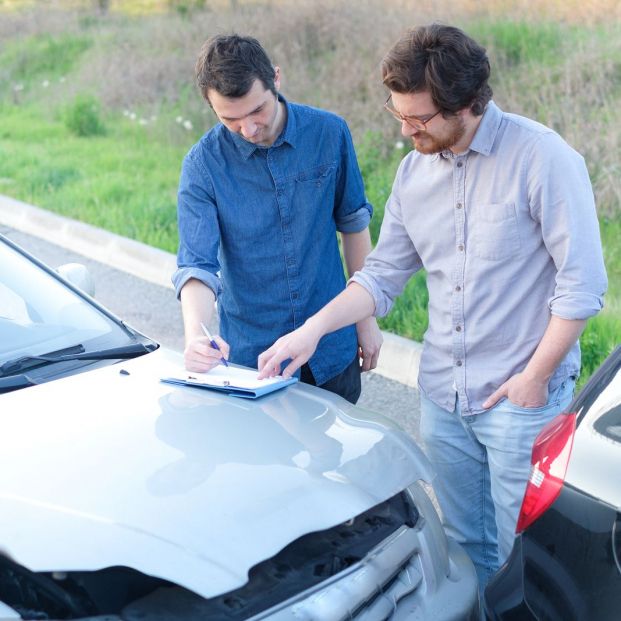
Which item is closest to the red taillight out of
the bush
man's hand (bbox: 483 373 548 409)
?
man's hand (bbox: 483 373 548 409)

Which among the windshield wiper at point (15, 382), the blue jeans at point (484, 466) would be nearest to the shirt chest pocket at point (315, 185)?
the blue jeans at point (484, 466)

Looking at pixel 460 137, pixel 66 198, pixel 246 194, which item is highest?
pixel 460 137

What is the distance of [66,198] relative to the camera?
9.98m

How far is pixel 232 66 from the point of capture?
3.04 meters

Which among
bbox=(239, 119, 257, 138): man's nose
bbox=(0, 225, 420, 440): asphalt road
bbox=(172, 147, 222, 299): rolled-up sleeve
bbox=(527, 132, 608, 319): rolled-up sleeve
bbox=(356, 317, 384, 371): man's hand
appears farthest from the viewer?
bbox=(0, 225, 420, 440): asphalt road

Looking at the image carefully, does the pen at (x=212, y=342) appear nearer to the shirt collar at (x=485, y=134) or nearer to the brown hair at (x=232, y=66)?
the brown hair at (x=232, y=66)

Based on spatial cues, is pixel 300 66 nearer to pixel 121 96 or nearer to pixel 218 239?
pixel 121 96

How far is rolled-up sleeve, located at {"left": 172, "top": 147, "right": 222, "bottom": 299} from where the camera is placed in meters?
3.23

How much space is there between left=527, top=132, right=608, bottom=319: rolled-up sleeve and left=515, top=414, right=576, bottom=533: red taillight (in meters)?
0.31

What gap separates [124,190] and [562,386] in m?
7.55

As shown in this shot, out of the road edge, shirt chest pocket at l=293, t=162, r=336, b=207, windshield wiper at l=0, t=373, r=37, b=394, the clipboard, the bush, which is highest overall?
shirt chest pocket at l=293, t=162, r=336, b=207

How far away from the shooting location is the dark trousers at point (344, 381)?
137 inches

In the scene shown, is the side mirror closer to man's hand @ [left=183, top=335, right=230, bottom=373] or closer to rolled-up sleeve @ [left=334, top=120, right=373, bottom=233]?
man's hand @ [left=183, top=335, right=230, bottom=373]

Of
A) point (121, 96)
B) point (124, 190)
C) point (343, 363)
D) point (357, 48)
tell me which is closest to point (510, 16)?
point (357, 48)
